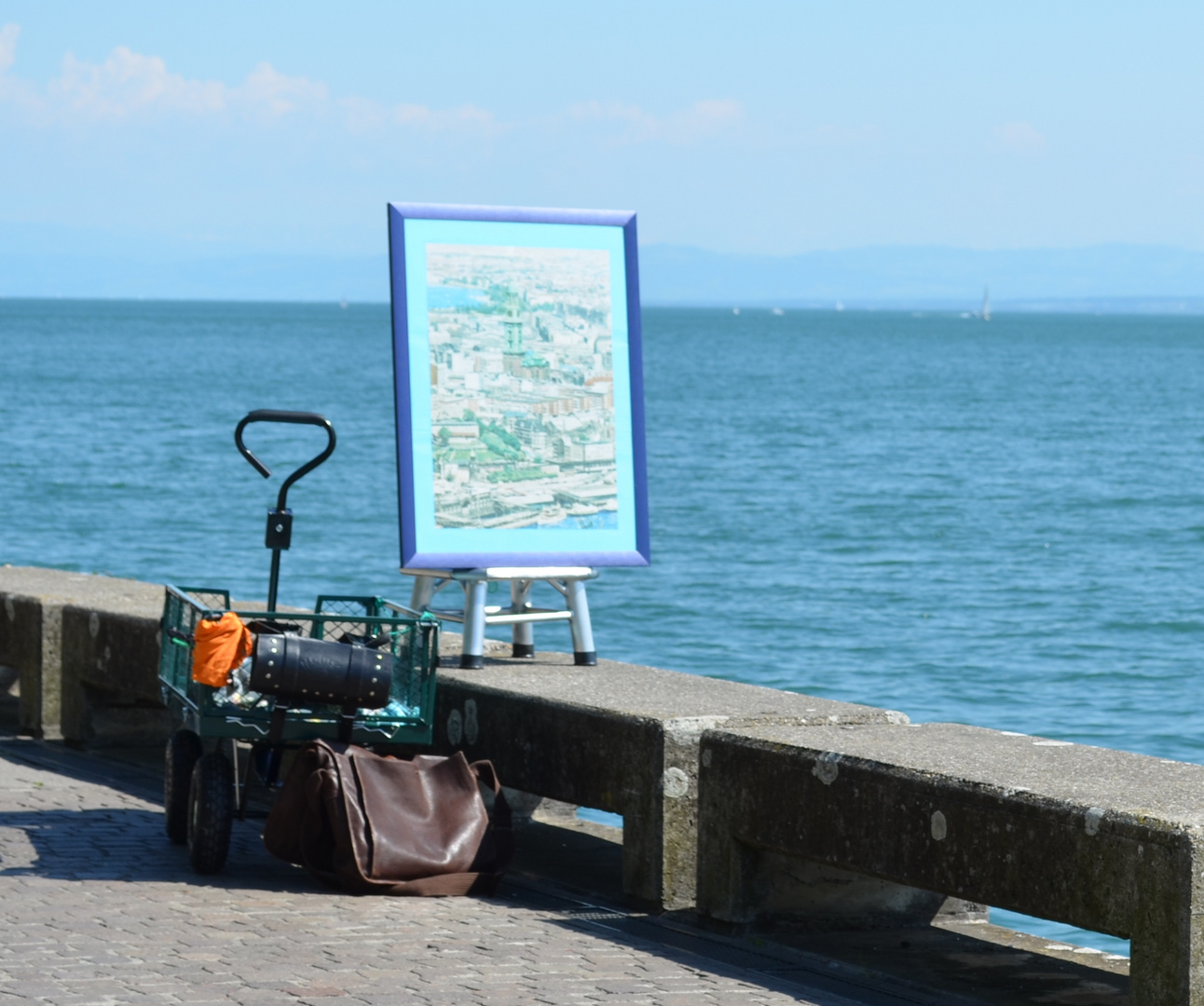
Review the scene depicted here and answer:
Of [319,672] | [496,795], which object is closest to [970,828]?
[496,795]

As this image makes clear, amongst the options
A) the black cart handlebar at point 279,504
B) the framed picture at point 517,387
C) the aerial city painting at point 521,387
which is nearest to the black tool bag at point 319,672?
the black cart handlebar at point 279,504

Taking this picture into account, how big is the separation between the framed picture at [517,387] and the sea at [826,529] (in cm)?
438

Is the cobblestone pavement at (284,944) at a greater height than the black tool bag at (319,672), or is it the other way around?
the black tool bag at (319,672)

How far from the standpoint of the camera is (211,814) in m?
7.44

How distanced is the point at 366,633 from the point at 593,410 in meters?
1.70

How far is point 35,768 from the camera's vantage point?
9898mm

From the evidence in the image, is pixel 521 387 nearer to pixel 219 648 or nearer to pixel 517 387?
pixel 517 387

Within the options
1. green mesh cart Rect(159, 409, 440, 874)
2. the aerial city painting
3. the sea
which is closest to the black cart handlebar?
green mesh cart Rect(159, 409, 440, 874)

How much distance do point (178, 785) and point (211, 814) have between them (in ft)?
2.23

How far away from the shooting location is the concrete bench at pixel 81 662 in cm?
1018

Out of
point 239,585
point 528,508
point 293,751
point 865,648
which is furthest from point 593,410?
point 239,585

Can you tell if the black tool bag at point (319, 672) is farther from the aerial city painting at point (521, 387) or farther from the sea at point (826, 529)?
the sea at point (826, 529)

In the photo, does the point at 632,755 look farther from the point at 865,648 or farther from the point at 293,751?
the point at 865,648

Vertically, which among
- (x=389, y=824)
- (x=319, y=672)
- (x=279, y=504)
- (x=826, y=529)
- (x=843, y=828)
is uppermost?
(x=279, y=504)
